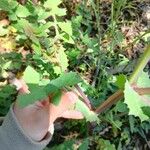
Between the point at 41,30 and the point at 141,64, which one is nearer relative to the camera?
the point at 141,64

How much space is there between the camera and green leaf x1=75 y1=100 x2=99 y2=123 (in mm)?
1457

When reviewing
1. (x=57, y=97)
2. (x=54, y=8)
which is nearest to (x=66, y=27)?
(x=54, y=8)

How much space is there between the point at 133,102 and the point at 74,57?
3.72 ft

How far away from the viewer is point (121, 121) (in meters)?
2.21

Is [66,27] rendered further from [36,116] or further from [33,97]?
[33,97]

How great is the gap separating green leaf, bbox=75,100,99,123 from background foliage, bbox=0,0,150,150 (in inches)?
17.7

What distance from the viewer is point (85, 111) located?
59.0 inches

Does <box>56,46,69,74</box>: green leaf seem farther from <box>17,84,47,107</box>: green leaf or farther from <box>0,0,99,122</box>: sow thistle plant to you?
<box>17,84,47,107</box>: green leaf

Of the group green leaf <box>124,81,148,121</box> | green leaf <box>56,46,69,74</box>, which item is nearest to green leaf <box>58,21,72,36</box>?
green leaf <box>56,46,69,74</box>

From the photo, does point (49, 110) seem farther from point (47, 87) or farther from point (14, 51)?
point (14, 51)

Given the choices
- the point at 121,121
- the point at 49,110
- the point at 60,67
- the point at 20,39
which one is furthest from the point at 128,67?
the point at 49,110

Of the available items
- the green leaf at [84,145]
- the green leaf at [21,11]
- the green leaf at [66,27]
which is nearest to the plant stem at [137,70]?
the green leaf at [84,145]

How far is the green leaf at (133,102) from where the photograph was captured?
44.5 inches

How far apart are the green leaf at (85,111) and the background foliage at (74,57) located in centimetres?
45
